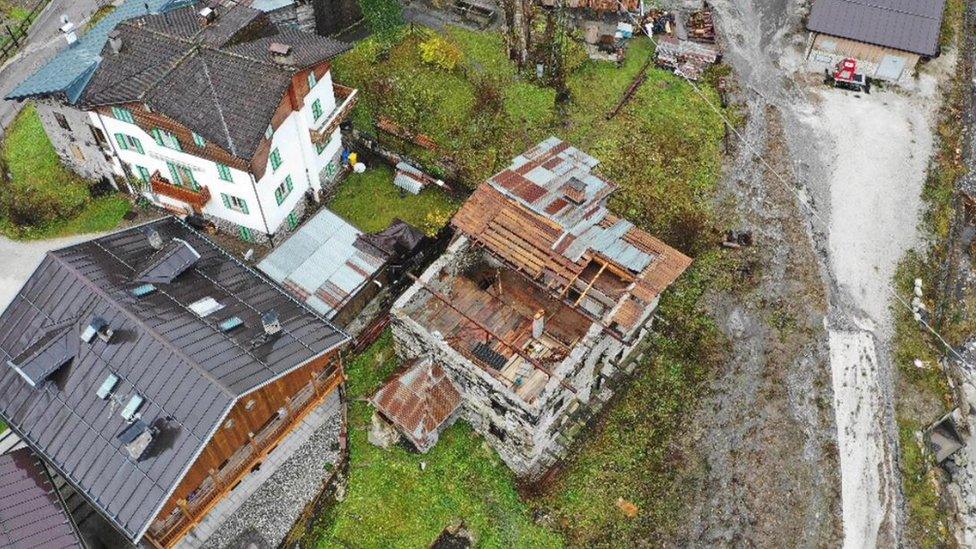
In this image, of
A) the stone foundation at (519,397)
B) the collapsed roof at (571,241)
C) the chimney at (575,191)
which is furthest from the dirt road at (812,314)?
the chimney at (575,191)

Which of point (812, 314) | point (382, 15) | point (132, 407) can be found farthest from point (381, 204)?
point (812, 314)

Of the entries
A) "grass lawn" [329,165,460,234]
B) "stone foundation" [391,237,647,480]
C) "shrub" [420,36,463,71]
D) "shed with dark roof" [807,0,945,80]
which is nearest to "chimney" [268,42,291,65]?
"grass lawn" [329,165,460,234]

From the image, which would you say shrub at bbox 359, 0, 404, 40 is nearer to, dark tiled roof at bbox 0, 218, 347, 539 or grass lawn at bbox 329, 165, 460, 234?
grass lawn at bbox 329, 165, 460, 234

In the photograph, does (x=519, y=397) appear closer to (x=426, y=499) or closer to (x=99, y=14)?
(x=426, y=499)

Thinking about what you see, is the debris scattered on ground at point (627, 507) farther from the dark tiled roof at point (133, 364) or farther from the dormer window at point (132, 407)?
the dormer window at point (132, 407)

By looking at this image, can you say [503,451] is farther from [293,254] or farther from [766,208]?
[766,208]

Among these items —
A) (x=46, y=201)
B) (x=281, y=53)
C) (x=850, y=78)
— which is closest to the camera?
(x=281, y=53)

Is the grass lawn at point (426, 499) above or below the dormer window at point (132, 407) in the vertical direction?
below
